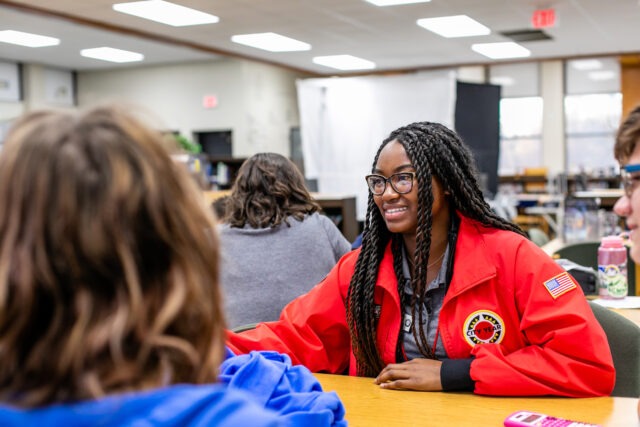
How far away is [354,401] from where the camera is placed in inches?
62.9

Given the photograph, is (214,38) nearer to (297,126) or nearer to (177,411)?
(297,126)

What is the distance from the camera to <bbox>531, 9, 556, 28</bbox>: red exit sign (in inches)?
310

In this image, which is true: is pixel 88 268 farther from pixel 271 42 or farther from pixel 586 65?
pixel 586 65

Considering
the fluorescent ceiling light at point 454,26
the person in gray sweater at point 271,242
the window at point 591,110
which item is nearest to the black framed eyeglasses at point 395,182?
the person in gray sweater at point 271,242

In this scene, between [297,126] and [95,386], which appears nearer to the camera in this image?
[95,386]

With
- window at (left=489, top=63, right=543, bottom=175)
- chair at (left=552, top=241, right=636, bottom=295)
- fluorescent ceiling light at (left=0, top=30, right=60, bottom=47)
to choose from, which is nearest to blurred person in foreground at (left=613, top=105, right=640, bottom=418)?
chair at (left=552, top=241, right=636, bottom=295)

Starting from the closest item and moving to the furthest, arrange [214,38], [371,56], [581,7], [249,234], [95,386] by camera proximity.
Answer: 1. [95,386]
2. [249,234]
3. [581,7]
4. [214,38]
5. [371,56]

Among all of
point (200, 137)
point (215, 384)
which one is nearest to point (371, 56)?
point (200, 137)

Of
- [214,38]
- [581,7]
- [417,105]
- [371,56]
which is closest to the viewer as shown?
[417,105]

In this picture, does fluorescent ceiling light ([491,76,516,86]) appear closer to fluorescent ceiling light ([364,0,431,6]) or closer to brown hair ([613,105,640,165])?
fluorescent ceiling light ([364,0,431,6])

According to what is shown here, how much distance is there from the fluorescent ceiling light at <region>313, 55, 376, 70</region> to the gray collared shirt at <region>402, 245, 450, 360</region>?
30.7ft

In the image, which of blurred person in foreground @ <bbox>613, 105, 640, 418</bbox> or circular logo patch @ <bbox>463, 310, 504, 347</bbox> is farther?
circular logo patch @ <bbox>463, 310, 504, 347</bbox>

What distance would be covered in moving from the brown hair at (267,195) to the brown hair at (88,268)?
2283 mm

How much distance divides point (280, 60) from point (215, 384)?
10.9 meters
